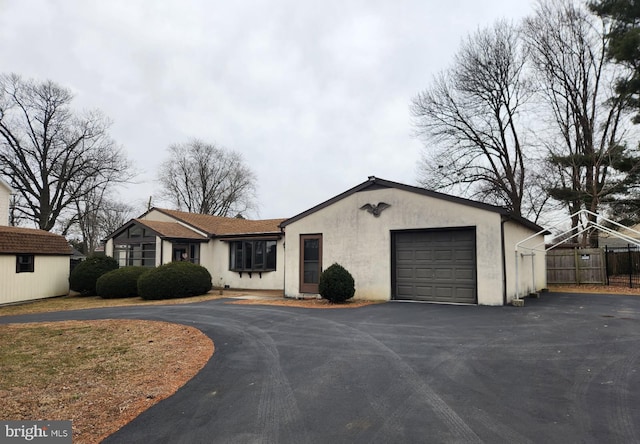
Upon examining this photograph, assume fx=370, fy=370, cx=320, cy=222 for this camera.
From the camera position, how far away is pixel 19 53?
48.8 ft

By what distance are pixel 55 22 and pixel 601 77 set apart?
26836 mm

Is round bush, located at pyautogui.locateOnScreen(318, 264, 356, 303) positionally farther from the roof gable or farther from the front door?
the roof gable

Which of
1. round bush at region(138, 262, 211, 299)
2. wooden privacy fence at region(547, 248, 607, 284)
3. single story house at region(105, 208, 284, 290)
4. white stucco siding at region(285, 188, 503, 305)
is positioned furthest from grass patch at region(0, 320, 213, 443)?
wooden privacy fence at region(547, 248, 607, 284)

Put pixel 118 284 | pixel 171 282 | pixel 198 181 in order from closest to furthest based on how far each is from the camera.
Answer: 1. pixel 171 282
2. pixel 118 284
3. pixel 198 181

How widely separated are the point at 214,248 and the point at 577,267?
19476 mm

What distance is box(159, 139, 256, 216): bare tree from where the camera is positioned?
43375 millimetres

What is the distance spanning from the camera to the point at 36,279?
1758cm

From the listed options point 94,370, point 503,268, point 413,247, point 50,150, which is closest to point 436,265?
point 413,247

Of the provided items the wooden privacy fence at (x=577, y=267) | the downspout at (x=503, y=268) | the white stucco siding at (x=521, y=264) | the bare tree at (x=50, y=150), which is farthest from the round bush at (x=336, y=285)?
the bare tree at (x=50, y=150)

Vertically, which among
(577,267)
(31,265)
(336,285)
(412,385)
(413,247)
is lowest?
(412,385)

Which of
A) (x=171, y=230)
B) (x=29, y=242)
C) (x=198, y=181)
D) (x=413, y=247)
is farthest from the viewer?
(x=198, y=181)

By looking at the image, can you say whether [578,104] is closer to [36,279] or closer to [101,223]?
[36,279]

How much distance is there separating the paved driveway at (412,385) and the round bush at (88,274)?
12573mm

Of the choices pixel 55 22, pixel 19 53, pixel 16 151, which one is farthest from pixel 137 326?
pixel 16 151
